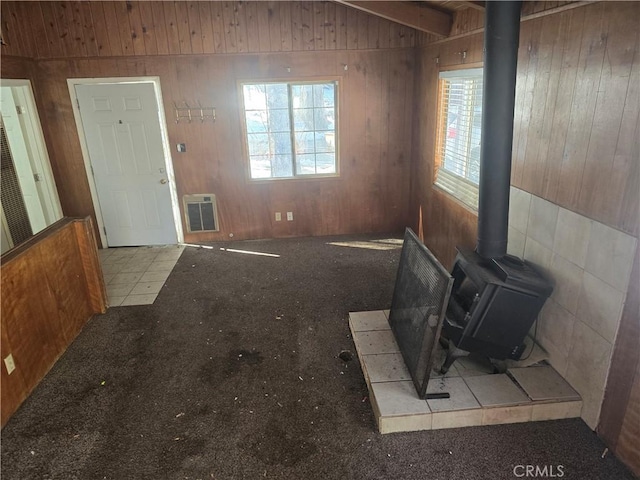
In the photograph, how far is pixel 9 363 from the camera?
8.22 ft

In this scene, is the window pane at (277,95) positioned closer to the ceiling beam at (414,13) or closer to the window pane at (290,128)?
the window pane at (290,128)

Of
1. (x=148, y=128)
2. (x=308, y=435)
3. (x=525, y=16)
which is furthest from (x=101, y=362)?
(x=525, y=16)

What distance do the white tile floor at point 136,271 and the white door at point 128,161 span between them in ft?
0.66

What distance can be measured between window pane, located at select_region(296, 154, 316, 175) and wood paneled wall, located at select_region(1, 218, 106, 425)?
2.56m

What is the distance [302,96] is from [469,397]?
3.85 metres

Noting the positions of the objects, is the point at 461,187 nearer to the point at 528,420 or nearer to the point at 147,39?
the point at 528,420

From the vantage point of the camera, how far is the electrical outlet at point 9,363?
2476 millimetres

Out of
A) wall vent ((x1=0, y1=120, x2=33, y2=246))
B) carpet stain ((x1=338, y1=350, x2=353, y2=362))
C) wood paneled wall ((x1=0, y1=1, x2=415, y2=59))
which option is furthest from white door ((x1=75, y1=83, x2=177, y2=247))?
carpet stain ((x1=338, y1=350, x2=353, y2=362))

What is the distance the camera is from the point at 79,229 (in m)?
3.44

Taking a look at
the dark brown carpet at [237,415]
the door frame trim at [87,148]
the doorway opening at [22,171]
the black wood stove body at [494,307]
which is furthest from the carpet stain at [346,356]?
the doorway opening at [22,171]

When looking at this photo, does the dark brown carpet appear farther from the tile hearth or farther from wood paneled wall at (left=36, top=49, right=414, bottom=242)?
wood paneled wall at (left=36, top=49, right=414, bottom=242)

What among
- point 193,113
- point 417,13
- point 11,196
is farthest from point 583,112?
point 11,196

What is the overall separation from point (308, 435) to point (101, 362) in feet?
5.51

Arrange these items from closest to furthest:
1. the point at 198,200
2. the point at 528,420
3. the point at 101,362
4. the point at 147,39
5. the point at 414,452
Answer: the point at 414,452 < the point at 528,420 < the point at 101,362 < the point at 147,39 < the point at 198,200
